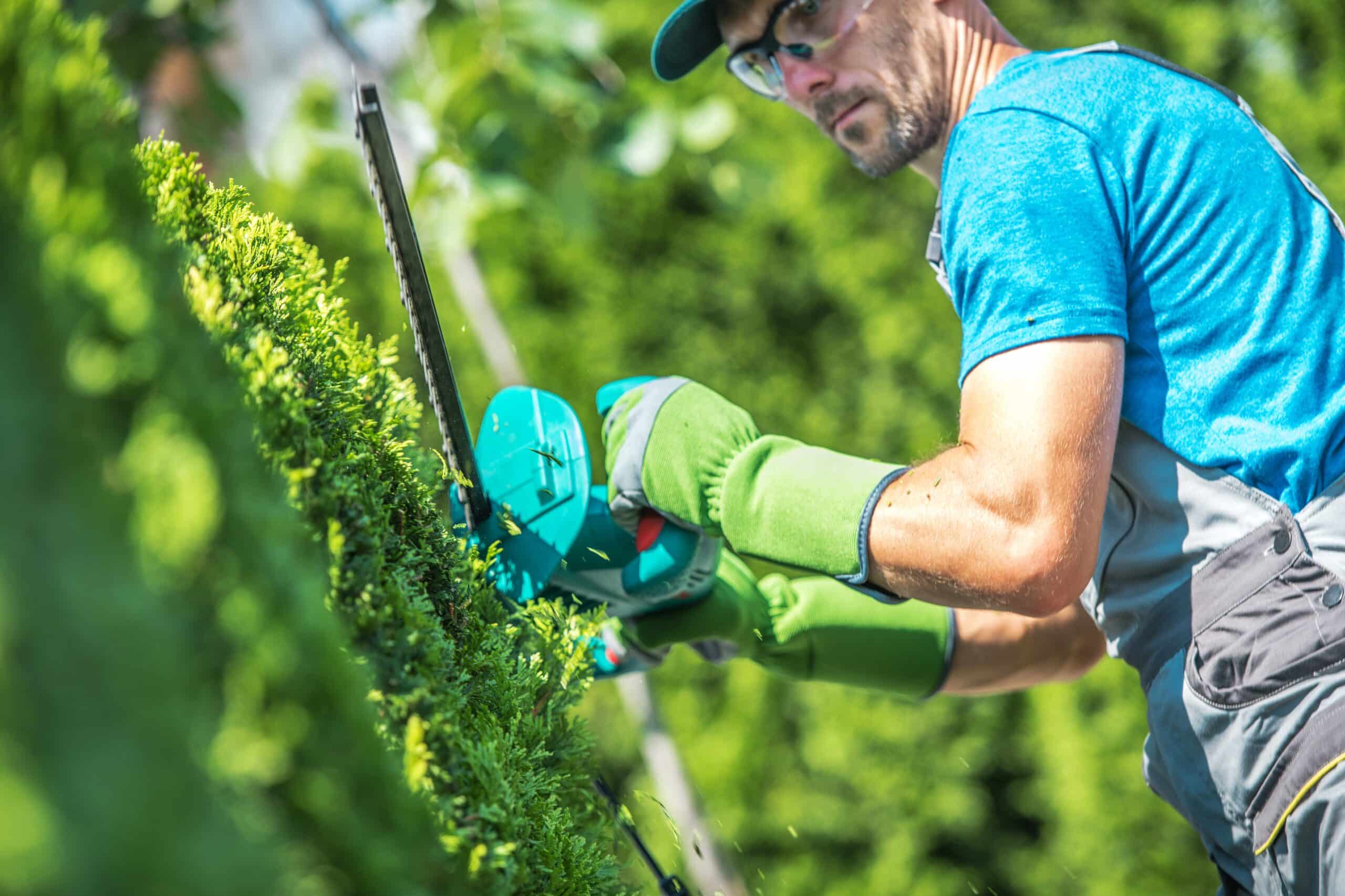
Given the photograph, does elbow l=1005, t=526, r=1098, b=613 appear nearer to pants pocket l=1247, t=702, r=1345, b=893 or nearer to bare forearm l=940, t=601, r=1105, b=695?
pants pocket l=1247, t=702, r=1345, b=893

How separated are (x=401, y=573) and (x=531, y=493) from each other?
1.54ft

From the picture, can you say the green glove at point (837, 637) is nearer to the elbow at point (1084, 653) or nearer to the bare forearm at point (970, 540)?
the elbow at point (1084, 653)

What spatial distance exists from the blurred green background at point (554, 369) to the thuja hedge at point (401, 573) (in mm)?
122

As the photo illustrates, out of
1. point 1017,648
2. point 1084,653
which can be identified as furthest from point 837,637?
point 1084,653

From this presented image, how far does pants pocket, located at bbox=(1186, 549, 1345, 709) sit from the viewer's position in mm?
1240

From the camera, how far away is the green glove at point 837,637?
6.32 ft

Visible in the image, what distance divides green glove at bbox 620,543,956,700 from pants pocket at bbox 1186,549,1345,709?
66 centimetres

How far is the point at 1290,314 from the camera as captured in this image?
1.36m

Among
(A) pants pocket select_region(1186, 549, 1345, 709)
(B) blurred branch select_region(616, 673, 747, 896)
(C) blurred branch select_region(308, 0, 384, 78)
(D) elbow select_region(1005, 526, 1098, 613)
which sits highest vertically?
(C) blurred branch select_region(308, 0, 384, 78)

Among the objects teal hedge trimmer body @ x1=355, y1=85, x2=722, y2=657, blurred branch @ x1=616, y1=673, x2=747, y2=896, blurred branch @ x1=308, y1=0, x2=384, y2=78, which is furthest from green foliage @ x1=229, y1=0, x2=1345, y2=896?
teal hedge trimmer body @ x1=355, y1=85, x2=722, y2=657

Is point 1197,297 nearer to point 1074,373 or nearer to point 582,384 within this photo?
point 1074,373

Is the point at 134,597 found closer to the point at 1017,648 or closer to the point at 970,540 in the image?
the point at 970,540

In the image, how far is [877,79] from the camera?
1788mm

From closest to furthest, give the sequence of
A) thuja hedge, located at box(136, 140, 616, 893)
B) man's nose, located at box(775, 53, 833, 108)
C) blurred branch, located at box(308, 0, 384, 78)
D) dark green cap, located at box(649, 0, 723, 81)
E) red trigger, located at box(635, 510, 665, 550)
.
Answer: thuja hedge, located at box(136, 140, 616, 893)
red trigger, located at box(635, 510, 665, 550)
man's nose, located at box(775, 53, 833, 108)
dark green cap, located at box(649, 0, 723, 81)
blurred branch, located at box(308, 0, 384, 78)
